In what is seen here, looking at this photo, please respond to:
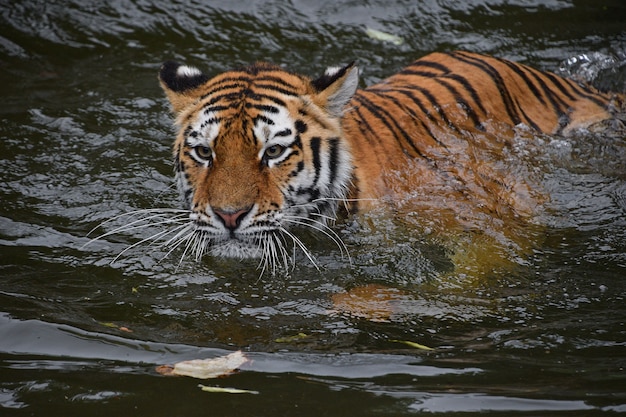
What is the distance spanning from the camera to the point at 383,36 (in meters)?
6.18

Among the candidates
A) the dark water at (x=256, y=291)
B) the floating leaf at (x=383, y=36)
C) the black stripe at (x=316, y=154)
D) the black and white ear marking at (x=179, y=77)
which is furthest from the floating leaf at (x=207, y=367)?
the floating leaf at (x=383, y=36)

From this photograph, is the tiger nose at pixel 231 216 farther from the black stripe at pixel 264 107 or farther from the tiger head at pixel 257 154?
the black stripe at pixel 264 107

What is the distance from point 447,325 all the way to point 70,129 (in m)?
2.73

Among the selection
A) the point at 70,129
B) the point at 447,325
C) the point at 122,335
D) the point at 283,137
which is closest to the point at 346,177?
the point at 283,137

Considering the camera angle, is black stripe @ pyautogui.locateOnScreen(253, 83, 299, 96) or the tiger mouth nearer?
the tiger mouth

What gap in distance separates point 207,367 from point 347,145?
1.30 m

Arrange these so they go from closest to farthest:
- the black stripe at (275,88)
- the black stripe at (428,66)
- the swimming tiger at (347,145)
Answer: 1. the swimming tiger at (347,145)
2. the black stripe at (275,88)
3. the black stripe at (428,66)

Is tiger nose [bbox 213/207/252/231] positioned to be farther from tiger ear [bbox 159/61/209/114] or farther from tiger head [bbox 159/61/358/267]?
tiger ear [bbox 159/61/209/114]

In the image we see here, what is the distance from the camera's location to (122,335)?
9.70 feet

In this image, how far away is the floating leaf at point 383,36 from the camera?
6.14 metres

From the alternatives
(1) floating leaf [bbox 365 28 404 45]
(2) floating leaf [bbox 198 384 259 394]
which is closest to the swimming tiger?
(2) floating leaf [bbox 198 384 259 394]

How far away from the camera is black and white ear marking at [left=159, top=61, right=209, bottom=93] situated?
12.2ft

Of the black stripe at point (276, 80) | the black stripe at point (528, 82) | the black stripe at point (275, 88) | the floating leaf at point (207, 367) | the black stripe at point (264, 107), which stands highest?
the black stripe at point (528, 82)

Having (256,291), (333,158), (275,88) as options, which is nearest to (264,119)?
(275,88)
